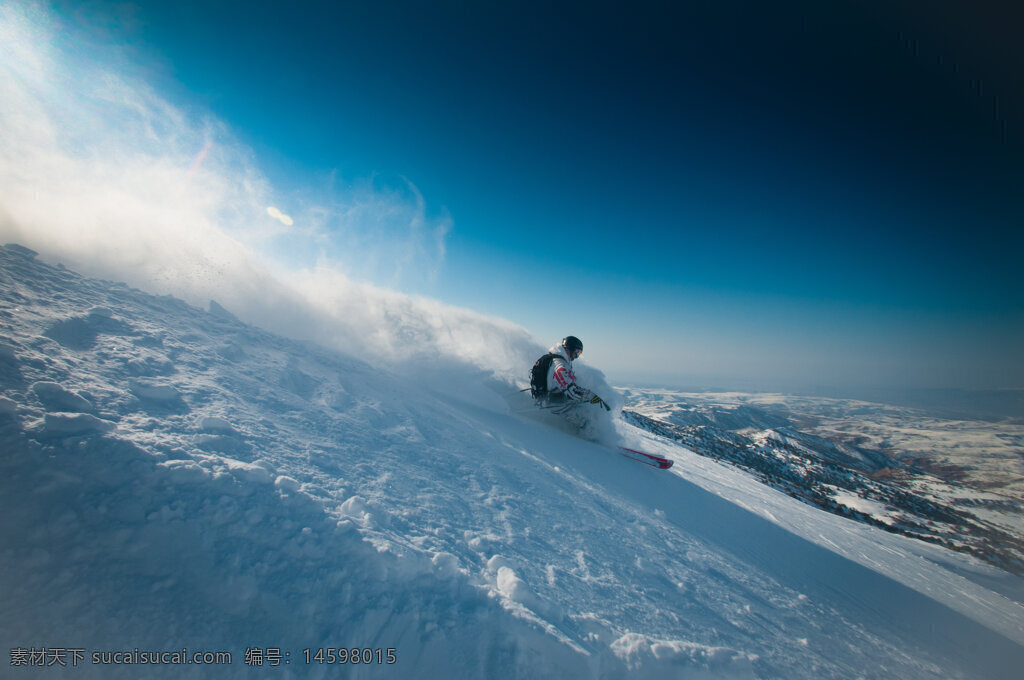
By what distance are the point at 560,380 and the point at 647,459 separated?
3.48 m

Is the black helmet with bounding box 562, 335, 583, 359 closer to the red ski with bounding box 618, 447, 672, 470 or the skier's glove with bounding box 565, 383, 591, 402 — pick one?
the skier's glove with bounding box 565, 383, 591, 402

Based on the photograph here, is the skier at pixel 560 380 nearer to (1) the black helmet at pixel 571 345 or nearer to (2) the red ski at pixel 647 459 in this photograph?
(1) the black helmet at pixel 571 345

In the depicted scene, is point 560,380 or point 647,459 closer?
point 647,459

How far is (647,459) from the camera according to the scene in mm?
10211

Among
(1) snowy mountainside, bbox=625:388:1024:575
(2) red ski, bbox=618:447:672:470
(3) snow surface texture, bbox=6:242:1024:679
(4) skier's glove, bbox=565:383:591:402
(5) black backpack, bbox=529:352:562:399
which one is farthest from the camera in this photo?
(1) snowy mountainside, bbox=625:388:1024:575

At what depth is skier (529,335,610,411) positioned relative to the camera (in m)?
10.3

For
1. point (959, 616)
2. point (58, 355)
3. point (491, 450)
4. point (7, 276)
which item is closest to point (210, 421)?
point (58, 355)

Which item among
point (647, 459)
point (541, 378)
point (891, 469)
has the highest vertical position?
point (541, 378)

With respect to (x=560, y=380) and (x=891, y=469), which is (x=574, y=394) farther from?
(x=891, y=469)

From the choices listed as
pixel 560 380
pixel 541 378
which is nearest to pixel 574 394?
pixel 560 380

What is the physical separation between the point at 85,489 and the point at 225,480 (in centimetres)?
91

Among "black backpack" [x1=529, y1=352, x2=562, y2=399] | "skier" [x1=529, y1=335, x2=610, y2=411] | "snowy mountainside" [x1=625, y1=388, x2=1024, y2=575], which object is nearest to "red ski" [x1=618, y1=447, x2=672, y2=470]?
"skier" [x1=529, y1=335, x2=610, y2=411]

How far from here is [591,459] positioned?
29.1ft

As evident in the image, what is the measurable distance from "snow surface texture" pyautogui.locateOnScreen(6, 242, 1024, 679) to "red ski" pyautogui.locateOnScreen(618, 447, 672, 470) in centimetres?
229
